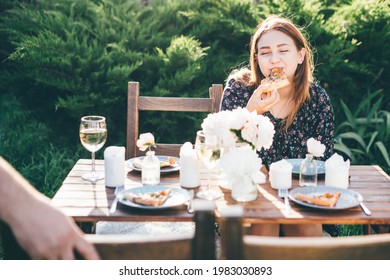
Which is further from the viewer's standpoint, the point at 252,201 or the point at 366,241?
the point at 252,201

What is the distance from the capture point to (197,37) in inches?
190

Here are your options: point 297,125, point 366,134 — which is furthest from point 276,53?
point 366,134

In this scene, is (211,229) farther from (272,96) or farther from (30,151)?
(30,151)

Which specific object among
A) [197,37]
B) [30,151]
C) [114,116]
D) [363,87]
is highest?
[197,37]

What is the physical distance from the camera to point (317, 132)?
9.87 feet

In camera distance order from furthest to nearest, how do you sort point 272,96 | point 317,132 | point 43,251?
point 317,132 → point 272,96 → point 43,251

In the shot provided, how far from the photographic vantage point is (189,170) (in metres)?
2.20

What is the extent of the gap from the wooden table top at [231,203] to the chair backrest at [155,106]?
59 cm

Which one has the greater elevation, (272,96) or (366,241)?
(272,96)

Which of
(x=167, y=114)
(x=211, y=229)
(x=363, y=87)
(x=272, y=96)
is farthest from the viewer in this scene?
(x=363, y=87)

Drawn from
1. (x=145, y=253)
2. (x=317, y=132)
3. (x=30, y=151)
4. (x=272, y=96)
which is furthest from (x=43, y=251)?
(x=30, y=151)

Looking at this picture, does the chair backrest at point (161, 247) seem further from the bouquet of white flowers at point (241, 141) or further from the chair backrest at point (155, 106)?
the chair backrest at point (155, 106)

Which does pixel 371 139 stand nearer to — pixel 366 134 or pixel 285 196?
pixel 366 134

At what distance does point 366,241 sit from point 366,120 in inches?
144
